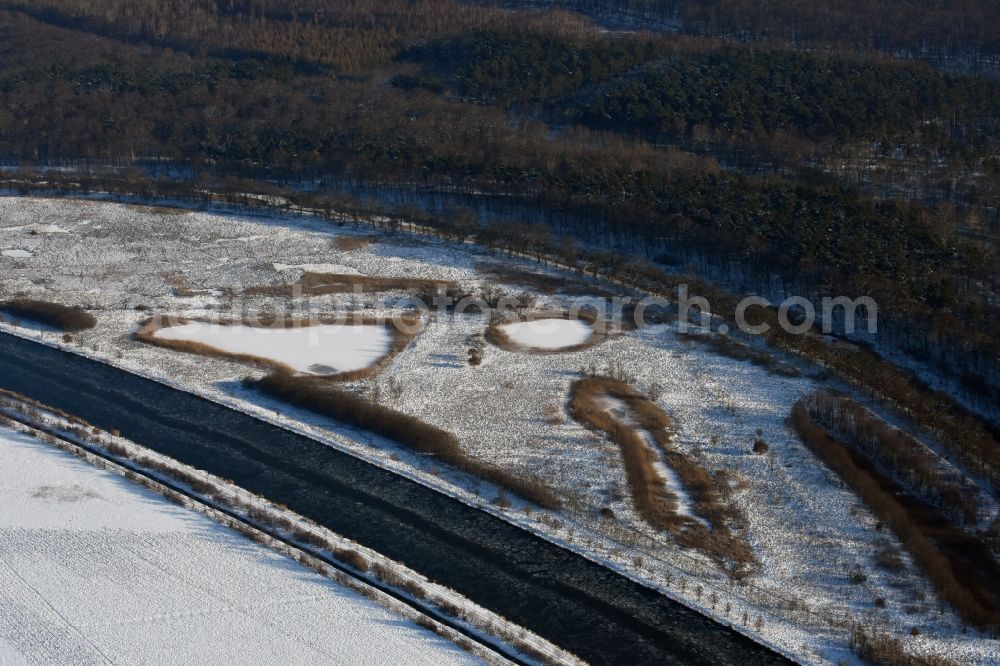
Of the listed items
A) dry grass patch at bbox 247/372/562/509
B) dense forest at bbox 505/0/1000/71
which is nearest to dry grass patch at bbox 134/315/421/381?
dry grass patch at bbox 247/372/562/509

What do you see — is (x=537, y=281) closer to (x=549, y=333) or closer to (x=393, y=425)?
(x=549, y=333)

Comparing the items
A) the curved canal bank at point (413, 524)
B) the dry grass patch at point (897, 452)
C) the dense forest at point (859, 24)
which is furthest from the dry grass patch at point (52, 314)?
the dense forest at point (859, 24)

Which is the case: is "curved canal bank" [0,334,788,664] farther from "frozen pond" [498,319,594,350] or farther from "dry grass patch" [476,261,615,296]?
"dry grass patch" [476,261,615,296]

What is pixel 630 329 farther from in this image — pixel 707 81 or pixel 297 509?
pixel 707 81

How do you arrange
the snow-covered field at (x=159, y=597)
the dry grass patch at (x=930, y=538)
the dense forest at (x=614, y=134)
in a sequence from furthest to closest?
the dense forest at (x=614, y=134)
the dry grass patch at (x=930, y=538)
the snow-covered field at (x=159, y=597)

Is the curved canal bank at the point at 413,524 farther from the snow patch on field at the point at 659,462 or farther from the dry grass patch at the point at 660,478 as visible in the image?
the snow patch on field at the point at 659,462

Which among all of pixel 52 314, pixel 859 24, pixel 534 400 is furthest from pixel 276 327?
pixel 859 24

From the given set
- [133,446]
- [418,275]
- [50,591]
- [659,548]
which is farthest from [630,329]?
[50,591]
